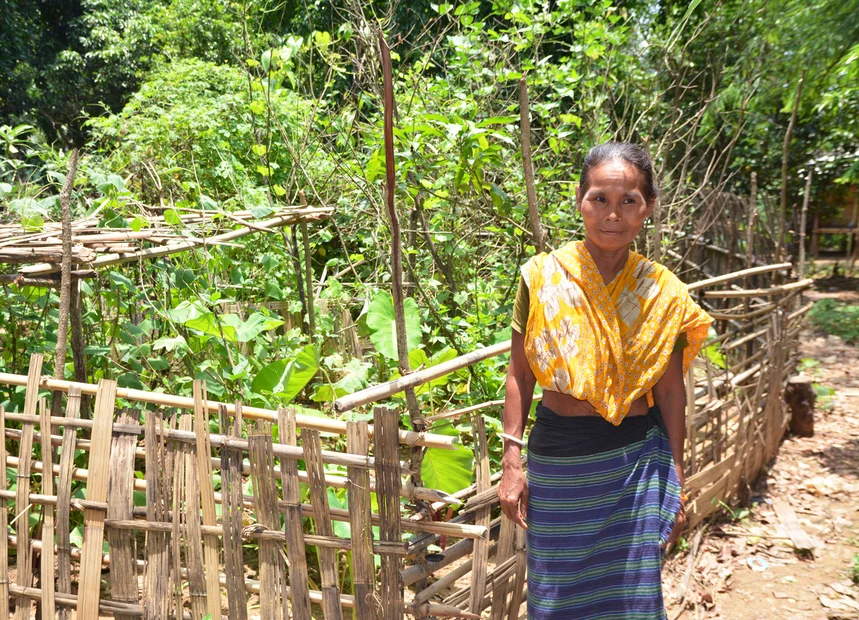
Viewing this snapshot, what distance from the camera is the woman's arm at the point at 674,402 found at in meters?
1.87

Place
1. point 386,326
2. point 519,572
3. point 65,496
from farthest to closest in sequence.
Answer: point 386,326 < point 65,496 < point 519,572

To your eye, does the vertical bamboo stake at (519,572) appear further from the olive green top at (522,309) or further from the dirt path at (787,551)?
the dirt path at (787,551)

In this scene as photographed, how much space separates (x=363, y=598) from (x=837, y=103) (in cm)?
734

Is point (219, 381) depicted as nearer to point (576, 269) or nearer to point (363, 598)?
point (363, 598)

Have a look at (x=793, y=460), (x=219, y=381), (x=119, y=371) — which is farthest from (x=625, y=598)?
(x=793, y=460)

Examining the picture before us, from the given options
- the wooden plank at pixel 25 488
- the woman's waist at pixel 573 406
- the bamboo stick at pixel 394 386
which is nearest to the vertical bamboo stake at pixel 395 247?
the bamboo stick at pixel 394 386

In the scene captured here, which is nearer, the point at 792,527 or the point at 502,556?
the point at 502,556

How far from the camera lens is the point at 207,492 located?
2086 millimetres

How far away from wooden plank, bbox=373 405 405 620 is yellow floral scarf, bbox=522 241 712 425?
41 cm

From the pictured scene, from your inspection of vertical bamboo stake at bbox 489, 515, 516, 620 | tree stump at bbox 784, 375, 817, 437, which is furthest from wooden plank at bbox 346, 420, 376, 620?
tree stump at bbox 784, 375, 817, 437

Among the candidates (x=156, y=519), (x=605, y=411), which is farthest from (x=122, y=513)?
(x=605, y=411)

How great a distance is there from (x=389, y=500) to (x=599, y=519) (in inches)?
21.3

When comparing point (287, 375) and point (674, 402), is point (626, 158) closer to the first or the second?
point (674, 402)

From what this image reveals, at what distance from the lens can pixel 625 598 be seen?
179cm
